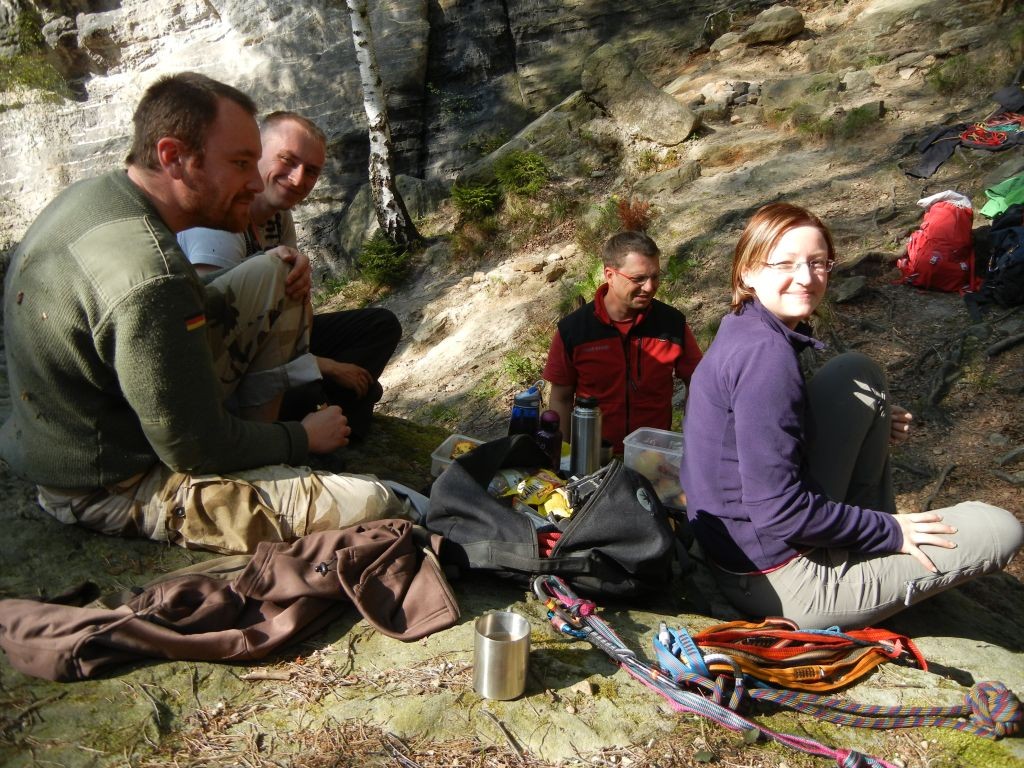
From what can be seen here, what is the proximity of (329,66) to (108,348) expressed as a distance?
14.2m

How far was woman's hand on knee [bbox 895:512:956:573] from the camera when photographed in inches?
107

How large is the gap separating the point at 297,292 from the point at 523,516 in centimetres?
163

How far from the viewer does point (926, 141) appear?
8.34 meters

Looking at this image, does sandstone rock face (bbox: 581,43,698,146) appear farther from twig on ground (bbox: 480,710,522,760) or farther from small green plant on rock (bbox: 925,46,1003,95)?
twig on ground (bbox: 480,710,522,760)

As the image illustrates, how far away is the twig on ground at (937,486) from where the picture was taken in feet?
16.0

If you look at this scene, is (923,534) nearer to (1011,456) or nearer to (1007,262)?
(1011,456)

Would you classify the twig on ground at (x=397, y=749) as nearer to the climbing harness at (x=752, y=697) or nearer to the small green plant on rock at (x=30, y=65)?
the climbing harness at (x=752, y=697)

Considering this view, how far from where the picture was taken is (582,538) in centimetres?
287

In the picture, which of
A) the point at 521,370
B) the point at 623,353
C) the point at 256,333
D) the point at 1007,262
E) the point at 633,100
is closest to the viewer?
the point at 256,333

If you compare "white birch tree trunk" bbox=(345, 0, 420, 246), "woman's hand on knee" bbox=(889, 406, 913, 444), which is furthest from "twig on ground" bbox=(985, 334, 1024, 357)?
"white birch tree trunk" bbox=(345, 0, 420, 246)

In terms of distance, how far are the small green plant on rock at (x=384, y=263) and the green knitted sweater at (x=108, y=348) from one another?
351 inches

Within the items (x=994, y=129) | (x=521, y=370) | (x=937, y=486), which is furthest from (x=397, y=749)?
(x=994, y=129)

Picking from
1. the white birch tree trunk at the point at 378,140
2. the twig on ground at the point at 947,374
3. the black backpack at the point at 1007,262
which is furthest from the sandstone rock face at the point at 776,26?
the twig on ground at the point at 947,374

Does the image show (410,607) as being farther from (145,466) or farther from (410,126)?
(410,126)
